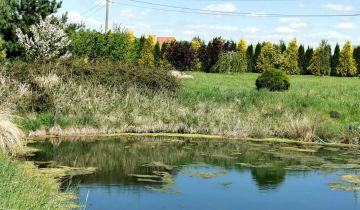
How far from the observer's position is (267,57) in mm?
41625

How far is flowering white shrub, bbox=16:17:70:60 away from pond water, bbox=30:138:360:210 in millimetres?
10118

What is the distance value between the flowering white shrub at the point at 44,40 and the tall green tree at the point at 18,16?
48 cm

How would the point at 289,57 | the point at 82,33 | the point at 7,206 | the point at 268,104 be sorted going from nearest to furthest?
the point at 7,206
the point at 268,104
the point at 82,33
the point at 289,57

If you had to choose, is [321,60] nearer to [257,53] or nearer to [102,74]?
[257,53]

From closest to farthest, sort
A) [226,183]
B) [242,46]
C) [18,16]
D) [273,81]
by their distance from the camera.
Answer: [226,183] < [273,81] < [18,16] < [242,46]

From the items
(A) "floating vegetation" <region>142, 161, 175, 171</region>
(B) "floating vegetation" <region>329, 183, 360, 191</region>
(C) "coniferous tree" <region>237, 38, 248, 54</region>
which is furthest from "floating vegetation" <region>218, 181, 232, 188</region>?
(C) "coniferous tree" <region>237, 38, 248, 54</region>

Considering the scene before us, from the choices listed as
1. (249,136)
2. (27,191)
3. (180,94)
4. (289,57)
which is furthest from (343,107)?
(289,57)

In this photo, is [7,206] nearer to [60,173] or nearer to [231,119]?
[60,173]

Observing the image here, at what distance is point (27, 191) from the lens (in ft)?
24.1

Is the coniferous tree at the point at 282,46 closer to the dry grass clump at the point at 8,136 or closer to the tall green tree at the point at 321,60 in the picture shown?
the tall green tree at the point at 321,60

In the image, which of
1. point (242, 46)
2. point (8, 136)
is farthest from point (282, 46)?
point (8, 136)

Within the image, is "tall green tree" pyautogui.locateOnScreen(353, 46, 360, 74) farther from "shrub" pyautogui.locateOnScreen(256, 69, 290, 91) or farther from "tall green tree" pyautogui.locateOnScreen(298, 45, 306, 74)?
"shrub" pyautogui.locateOnScreen(256, 69, 290, 91)

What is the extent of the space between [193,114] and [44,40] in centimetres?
991

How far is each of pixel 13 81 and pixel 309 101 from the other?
34.5ft
